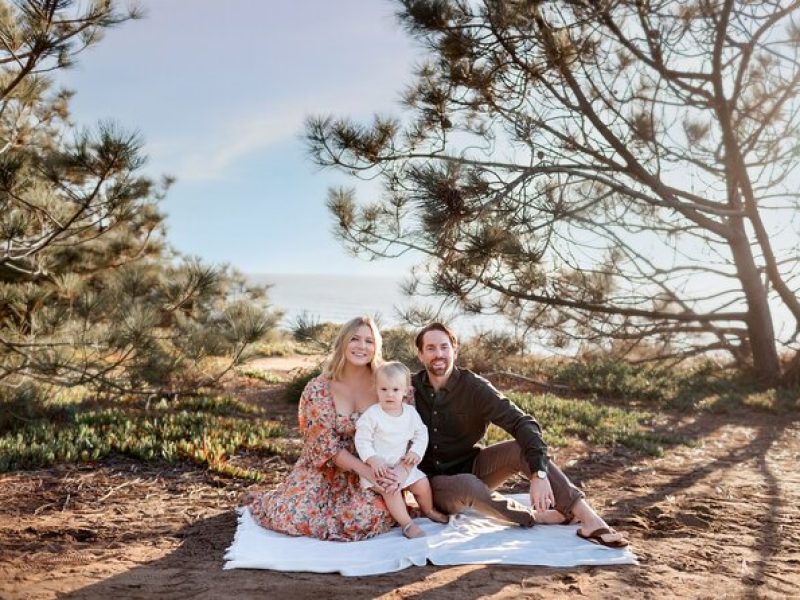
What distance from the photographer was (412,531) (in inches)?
165

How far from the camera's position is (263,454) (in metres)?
6.67

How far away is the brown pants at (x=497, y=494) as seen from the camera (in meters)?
4.27

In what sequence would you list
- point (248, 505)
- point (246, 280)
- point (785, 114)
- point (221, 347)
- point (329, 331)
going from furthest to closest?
point (246, 280)
point (785, 114)
point (329, 331)
point (221, 347)
point (248, 505)

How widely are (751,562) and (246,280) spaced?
12.5 meters

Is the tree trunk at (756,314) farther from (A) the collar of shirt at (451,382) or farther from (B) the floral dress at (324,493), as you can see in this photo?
(B) the floral dress at (324,493)

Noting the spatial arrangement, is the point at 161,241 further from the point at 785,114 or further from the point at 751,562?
the point at 751,562

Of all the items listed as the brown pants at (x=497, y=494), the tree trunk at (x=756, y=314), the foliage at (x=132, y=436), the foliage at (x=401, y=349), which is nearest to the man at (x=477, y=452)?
the brown pants at (x=497, y=494)

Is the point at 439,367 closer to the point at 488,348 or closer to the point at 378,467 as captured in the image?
the point at 378,467

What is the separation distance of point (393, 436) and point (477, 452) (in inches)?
32.4

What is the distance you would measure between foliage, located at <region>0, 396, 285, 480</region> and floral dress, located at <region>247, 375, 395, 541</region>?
150 centimetres

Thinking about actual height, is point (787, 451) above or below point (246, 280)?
below

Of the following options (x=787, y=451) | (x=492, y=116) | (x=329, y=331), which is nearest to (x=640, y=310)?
(x=787, y=451)

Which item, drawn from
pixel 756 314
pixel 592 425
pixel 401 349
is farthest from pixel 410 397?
pixel 756 314

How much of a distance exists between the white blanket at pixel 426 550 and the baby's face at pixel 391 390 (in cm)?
79
